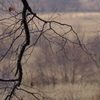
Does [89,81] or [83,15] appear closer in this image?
[83,15]

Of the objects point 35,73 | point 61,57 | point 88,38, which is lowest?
point 35,73

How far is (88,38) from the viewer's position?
2.66 m

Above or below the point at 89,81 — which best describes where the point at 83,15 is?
above

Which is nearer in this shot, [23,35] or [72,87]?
[23,35]

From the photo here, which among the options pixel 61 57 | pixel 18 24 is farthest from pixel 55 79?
pixel 18 24

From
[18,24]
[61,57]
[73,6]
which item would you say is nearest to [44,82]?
[61,57]

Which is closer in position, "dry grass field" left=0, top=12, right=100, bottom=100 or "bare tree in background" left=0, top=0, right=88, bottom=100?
"bare tree in background" left=0, top=0, right=88, bottom=100

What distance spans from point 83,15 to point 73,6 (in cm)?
32

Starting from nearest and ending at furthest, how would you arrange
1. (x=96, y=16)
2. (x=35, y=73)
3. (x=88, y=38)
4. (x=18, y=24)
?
(x=18, y=24) < (x=88, y=38) < (x=96, y=16) < (x=35, y=73)

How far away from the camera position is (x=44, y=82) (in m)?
3.16

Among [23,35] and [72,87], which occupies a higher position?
[23,35]

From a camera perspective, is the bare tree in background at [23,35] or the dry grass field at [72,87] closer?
the bare tree in background at [23,35]

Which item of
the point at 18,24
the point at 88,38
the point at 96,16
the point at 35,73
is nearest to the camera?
the point at 18,24

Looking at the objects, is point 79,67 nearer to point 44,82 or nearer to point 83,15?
point 44,82
